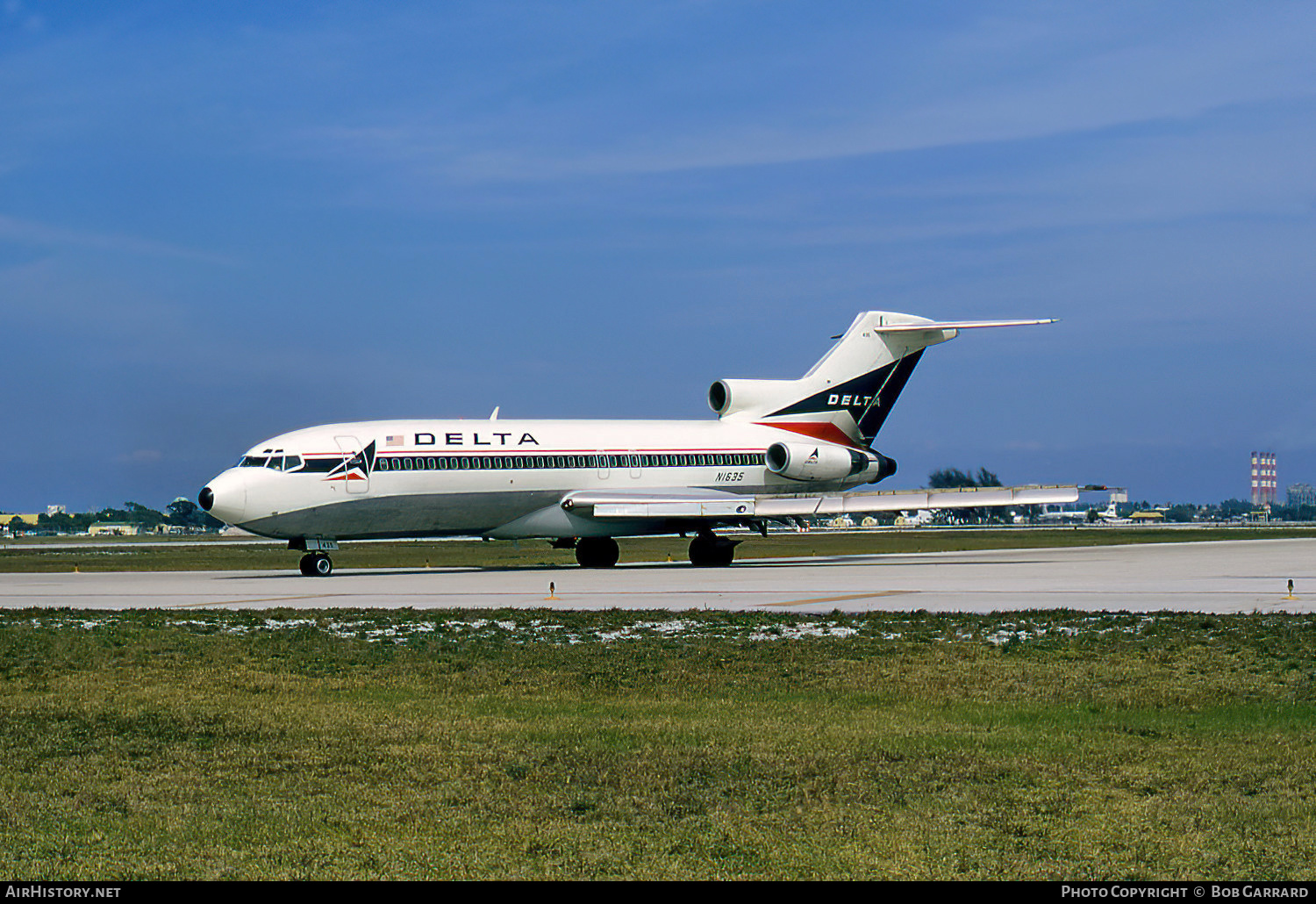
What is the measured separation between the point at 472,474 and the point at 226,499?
723 cm

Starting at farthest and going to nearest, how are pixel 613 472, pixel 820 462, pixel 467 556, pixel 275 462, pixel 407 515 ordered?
pixel 467 556, pixel 820 462, pixel 613 472, pixel 407 515, pixel 275 462

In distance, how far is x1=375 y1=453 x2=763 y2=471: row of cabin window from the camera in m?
37.1

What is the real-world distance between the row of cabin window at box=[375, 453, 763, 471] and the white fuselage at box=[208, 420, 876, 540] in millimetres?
36

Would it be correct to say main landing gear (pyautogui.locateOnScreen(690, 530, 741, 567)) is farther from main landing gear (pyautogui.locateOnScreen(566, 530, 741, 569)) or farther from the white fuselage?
the white fuselage

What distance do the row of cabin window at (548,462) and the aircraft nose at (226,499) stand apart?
12.7ft

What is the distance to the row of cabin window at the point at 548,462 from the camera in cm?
3706

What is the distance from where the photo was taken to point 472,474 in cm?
3816

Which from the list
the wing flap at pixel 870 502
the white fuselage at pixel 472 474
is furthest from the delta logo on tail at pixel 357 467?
the wing flap at pixel 870 502

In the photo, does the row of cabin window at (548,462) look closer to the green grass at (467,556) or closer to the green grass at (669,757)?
the green grass at (467,556)

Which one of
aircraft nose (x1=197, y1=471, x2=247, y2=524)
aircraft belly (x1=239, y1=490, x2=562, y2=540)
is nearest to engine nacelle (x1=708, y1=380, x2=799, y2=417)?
aircraft belly (x1=239, y1=490, x2=562, y2=540)

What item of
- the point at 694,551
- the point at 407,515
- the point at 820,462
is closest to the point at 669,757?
the point at 407,515

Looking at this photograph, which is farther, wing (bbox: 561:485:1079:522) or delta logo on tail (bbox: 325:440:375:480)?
wing (bbox: 561:485:1079:522)

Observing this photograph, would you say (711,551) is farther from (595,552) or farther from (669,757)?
(669,757)
